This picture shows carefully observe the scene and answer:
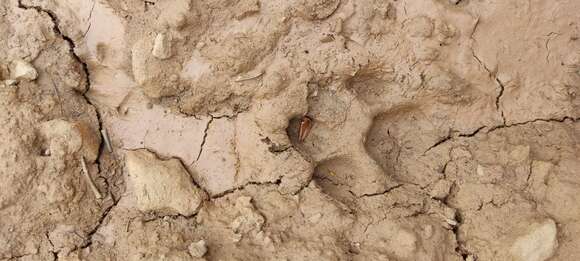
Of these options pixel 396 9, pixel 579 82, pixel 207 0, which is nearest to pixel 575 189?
pixel 579 82

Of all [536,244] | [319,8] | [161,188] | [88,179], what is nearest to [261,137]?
[161,188]

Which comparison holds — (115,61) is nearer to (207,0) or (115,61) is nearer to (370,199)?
(207,0)

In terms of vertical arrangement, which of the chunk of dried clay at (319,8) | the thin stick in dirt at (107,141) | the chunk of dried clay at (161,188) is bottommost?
the chunk of dried clay at (161,188)

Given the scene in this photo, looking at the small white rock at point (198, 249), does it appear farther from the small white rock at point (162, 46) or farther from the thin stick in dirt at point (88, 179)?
the small white rock at point (162, 46)

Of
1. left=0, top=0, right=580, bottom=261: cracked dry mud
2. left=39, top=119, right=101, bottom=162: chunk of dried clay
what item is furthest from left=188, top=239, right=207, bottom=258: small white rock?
left=39, top=119, right=101, bottom=162: chunk of dried clay

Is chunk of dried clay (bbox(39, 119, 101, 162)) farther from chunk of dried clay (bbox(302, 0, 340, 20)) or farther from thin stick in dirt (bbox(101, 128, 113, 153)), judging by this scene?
chunk of dried clay (bbox(302, 0, 340, 20))

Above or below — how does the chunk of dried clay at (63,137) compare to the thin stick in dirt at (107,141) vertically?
above

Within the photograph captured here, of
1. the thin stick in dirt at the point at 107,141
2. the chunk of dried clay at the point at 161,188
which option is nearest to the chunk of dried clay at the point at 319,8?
the chunk of dried clay at the point at 161,188

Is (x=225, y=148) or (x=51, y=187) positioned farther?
(x=225, y=148)
